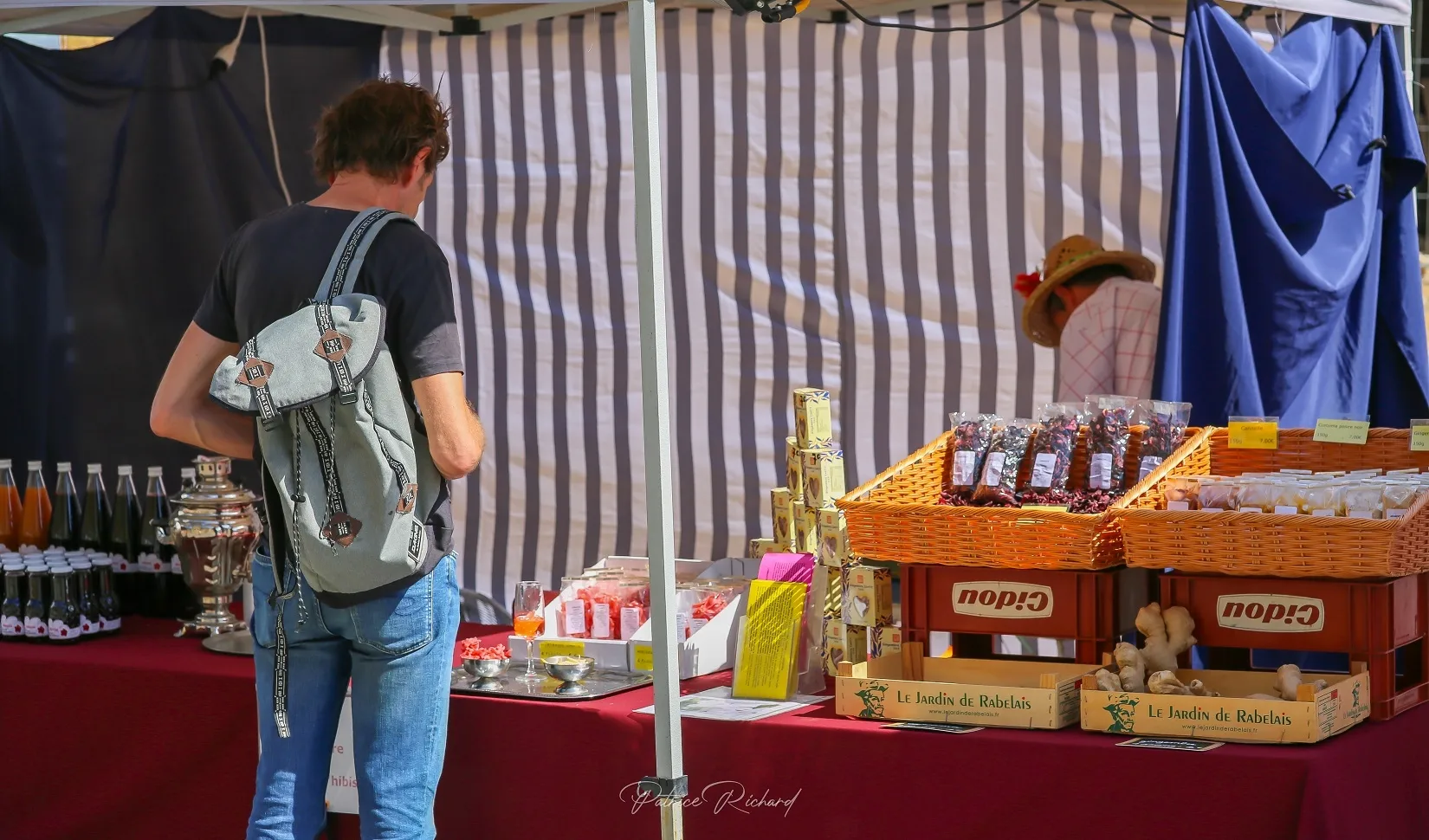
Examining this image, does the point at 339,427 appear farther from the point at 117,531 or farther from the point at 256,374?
the point at 117,531

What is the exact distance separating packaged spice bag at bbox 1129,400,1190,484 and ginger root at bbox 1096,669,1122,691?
1.66ft

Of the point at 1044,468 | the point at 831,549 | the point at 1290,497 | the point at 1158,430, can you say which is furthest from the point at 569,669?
the point at 1290,497

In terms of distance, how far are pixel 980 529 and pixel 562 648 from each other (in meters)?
0.92

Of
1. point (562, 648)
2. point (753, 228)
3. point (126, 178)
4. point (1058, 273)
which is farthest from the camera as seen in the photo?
point (753, 228)

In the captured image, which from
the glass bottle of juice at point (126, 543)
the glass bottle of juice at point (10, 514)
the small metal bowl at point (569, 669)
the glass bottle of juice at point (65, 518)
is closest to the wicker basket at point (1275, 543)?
the small metal bowl at point (569, 669)

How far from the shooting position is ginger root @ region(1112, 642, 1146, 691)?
8.71 ft

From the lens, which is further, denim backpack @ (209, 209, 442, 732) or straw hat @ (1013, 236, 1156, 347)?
straw hat @ (1013, 236, 1156, 347)

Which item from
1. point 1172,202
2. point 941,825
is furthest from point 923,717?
point 1172,202

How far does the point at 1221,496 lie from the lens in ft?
9.30

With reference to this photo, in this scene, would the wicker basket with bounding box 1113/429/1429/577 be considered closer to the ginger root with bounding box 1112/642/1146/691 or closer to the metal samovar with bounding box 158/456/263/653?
the ginger root with bounding box 1112/642/1146/691

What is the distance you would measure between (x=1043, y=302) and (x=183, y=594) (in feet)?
7.76

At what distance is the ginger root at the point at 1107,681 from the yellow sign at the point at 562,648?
3.53 feet

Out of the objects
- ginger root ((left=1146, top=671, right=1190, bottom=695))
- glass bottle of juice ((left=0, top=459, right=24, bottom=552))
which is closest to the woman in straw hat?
ginger root ((left=1146, top=671, right=1190, bottom=695))

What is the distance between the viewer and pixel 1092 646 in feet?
9.21
